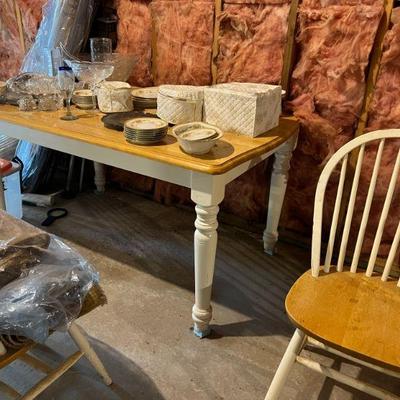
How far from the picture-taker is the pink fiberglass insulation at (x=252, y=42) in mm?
1820

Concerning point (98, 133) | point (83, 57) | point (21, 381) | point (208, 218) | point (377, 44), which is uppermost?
point (377, 44)

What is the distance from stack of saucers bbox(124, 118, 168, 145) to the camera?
1.41 m

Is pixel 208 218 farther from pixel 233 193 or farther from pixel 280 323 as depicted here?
pixel 233 193

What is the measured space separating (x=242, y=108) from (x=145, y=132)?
384mm

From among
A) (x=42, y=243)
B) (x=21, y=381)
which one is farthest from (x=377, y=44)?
(x=21, y=381)

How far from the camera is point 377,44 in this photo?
5.36 feet

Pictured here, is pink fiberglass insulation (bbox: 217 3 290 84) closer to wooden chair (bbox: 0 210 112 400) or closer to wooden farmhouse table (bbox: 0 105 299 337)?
wooden farmhouse table (bbox: 0 105 299 337)

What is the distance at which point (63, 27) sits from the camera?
2.28 m

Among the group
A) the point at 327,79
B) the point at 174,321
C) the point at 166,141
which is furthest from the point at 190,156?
the point at 327,79

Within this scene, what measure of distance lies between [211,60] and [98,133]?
2.80 ft

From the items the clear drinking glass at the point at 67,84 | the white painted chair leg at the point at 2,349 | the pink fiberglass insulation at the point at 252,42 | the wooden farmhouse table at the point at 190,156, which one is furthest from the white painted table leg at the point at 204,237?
the pink fiberglass insulation at the point at 252,42

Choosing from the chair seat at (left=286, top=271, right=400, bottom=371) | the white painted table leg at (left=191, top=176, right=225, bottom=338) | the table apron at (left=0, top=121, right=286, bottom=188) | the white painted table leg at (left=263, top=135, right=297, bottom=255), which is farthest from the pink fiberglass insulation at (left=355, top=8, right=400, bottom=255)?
the white painted table leg at (left=191, top=176, right=225, bottom=338)

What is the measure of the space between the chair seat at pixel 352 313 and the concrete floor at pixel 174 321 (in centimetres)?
43

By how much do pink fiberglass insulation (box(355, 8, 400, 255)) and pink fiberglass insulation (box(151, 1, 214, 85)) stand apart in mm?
867
